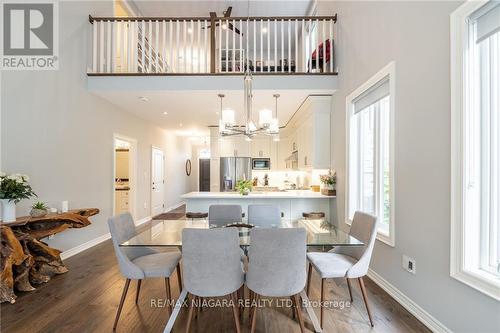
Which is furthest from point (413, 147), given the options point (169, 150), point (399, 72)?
point (169, 150)

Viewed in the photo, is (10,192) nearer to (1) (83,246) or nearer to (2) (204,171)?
(1) (83,246)

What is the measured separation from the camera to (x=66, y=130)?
3.57 m

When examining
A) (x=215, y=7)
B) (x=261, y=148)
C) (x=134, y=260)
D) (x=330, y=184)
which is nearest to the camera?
(x=134, y=260)

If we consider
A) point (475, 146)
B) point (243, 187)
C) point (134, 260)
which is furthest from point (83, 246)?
point (475, 146)

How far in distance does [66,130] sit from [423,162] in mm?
4491

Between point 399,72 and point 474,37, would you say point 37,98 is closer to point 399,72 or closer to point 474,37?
point 399,72

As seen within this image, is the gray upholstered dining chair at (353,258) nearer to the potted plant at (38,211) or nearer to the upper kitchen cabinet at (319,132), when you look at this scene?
the upper kitchen cabinet at (319,132)

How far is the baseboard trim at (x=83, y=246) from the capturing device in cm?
351

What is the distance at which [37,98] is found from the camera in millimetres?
3184

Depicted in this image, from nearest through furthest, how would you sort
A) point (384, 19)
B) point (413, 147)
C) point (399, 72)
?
point (413, 147) < point (399, 72) < point (384, 19)

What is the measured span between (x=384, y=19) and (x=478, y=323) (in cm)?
272

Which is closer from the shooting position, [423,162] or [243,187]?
[423,162]

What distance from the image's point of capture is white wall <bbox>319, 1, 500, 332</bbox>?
1.70 meters

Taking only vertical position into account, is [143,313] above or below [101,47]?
below
